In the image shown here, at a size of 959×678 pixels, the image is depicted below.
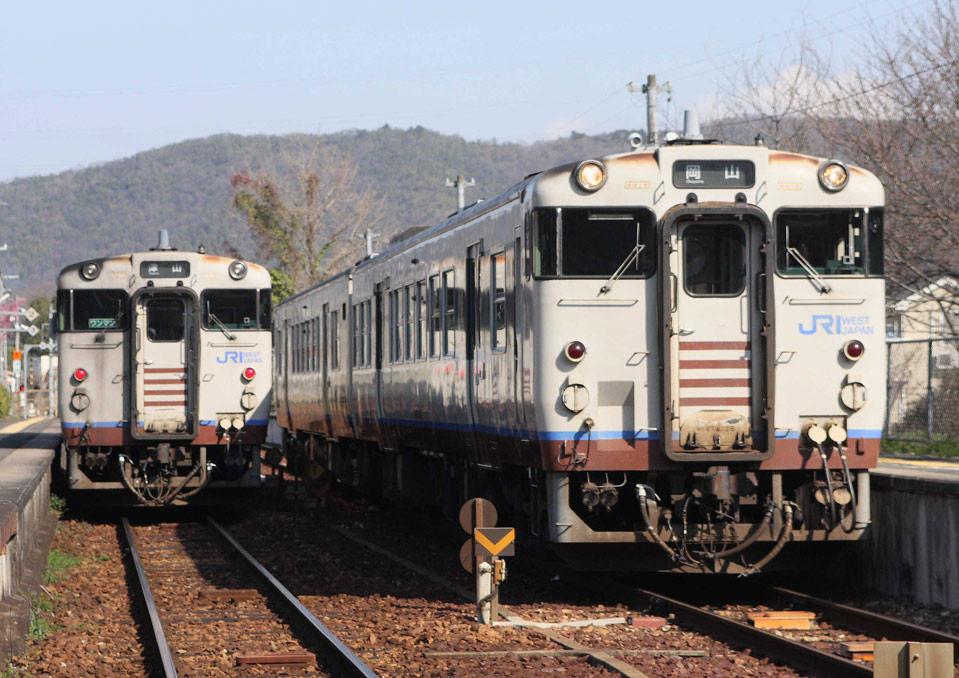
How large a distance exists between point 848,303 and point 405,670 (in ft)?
14.6

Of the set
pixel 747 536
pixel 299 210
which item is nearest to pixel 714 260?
pixel 747 536

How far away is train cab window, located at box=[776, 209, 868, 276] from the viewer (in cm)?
1077

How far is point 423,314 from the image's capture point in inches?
600

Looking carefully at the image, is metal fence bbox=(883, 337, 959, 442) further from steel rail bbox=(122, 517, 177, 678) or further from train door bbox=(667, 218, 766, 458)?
steel rail bbox=(122, 517, 177, 678)

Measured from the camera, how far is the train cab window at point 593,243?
10625 millimetres

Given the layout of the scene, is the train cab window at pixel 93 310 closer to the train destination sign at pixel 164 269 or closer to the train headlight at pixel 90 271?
the train headlight at pixel 90 271

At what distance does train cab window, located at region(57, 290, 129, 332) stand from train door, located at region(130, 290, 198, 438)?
0.24 metres

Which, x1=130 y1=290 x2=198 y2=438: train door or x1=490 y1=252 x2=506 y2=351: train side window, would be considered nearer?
x1=490 y1=252 x2=506 y2=351: train side window

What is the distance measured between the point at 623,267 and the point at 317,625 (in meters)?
3.44

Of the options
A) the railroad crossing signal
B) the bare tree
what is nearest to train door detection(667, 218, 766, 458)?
the railroad crossing signal

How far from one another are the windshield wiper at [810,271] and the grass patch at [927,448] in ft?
31.4

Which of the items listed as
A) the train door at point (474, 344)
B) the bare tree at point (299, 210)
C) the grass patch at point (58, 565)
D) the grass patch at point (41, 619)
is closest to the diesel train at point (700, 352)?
the train door at point (474, 344)

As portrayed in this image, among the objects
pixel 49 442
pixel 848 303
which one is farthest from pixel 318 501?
pixel 848 303

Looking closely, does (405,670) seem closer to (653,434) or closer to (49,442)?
(653,434)
